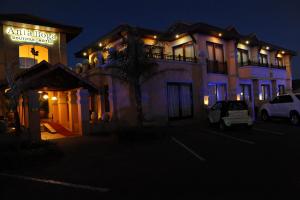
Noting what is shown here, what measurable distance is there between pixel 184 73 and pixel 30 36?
12.0 m

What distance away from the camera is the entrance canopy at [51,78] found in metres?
12.1

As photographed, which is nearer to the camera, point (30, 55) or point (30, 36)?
point (30, 36)

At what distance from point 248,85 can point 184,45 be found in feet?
27.2

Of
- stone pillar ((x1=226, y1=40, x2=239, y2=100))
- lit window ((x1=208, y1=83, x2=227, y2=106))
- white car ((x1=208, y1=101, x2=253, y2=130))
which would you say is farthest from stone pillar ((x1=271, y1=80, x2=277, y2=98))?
white car ((x1=208, y1=101, x2=253, y2=130))

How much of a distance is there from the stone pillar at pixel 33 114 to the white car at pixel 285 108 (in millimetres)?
14991

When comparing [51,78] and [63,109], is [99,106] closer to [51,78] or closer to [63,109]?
[63,109]

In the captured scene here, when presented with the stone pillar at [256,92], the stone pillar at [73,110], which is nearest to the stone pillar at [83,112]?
the stone pillar at [73,110]

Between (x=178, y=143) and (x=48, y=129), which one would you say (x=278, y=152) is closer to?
(x=178, y=143)

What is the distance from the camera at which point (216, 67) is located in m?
20.8

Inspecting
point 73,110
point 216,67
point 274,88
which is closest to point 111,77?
point 73,110

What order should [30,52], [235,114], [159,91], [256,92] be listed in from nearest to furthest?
1. [235,114]
2. [159,91]
3. [30,52]
4. [256,92]

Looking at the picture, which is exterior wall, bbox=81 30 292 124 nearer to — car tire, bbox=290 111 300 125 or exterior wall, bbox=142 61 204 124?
exterior wall, bbox=142 61 204 124

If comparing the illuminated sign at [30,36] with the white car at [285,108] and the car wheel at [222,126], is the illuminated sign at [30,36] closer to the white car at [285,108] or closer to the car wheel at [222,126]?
the car wheel at [222,126]

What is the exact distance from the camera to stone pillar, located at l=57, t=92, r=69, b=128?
16.9m
